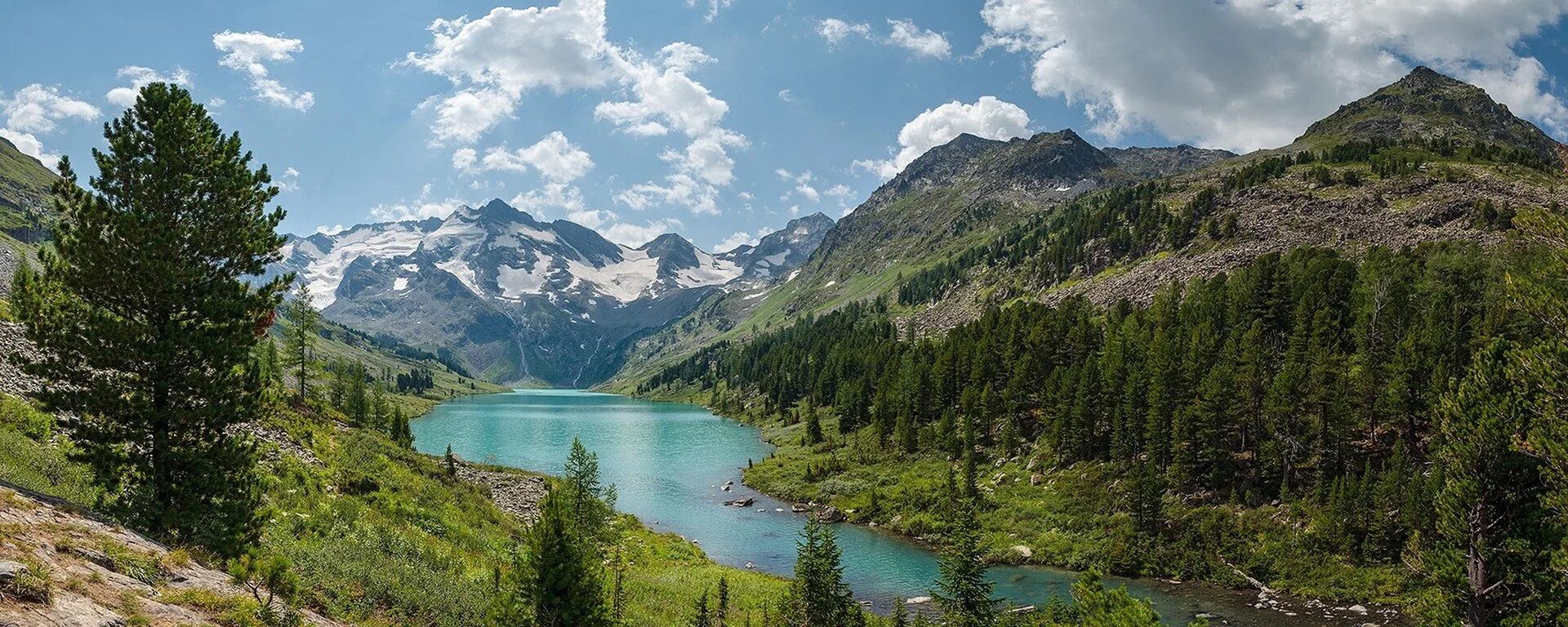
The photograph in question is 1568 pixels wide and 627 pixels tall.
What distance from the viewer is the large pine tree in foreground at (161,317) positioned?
17.1m

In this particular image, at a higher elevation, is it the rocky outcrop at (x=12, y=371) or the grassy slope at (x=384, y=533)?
the rocky outcrop at (x=12, y=371)

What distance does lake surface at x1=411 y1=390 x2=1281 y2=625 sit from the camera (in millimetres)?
47438

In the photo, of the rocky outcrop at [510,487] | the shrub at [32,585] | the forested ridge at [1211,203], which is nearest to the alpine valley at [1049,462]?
the shrub at [32,585]

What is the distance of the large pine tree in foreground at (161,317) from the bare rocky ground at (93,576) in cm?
263

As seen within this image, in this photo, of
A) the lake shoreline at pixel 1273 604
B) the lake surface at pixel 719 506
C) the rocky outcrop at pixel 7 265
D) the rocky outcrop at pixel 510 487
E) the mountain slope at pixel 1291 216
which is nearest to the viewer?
the lake shoreline at pixel 1273 604

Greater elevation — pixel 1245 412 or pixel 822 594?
pixel 1245 412

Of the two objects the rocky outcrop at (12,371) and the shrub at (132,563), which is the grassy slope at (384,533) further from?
the shrub at (132,563)

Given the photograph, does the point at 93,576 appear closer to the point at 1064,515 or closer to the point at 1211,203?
the point at 1064,515

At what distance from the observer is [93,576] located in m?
11.8

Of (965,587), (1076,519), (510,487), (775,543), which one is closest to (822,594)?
(965,587)

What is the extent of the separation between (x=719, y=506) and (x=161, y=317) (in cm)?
6248

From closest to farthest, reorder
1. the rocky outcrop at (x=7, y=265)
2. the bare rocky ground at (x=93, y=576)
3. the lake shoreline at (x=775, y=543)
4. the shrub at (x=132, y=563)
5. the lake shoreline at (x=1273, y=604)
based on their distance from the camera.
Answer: the bare rocky ground at (x=93, y=576), the shrub at (x=132, y=563), the lake shoreline at (x=1273, y=604), the lake shoreline at (x=775, y=543), the rocky outcrop at (x=7, y=265)

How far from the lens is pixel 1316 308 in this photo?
75.3m

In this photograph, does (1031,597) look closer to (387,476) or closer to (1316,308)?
(387,476)
